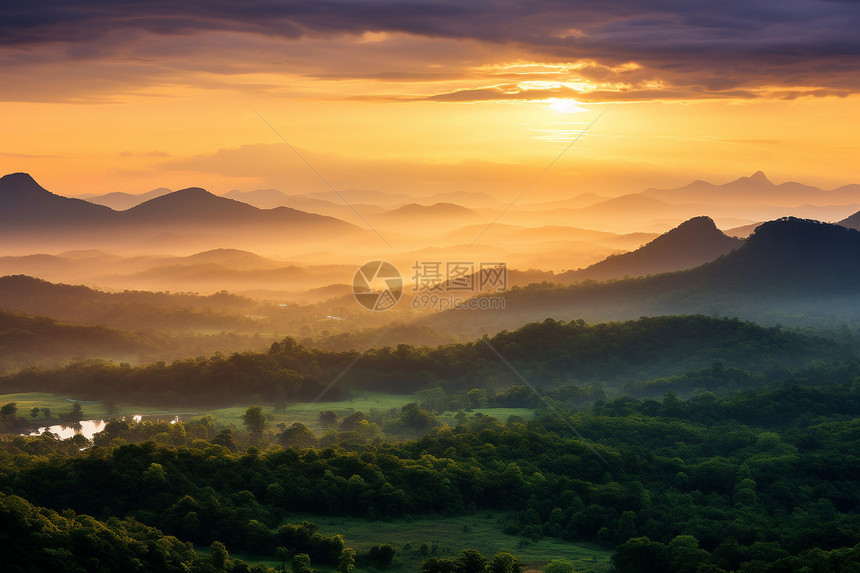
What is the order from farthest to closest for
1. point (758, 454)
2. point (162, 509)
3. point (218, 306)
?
point (218, 306) → point (758, 454) → point (162, 509)

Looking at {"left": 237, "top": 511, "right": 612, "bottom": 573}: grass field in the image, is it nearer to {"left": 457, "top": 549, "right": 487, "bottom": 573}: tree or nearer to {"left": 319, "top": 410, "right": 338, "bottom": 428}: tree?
{"left": 457, "top": 549, "right": 487, "bottom": 573}: tree

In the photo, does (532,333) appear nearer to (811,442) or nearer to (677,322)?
(677,322)

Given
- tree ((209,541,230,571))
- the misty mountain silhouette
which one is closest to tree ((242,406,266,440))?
tree ((209,541,230,571))

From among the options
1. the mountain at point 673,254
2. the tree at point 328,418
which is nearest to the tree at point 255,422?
the tree at point 328,418

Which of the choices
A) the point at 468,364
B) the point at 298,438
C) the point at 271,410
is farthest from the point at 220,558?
the point at 468,364

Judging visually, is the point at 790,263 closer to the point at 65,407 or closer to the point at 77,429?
the point at 65,407

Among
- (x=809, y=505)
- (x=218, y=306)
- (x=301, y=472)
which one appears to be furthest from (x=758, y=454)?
(x=218, y=306)
